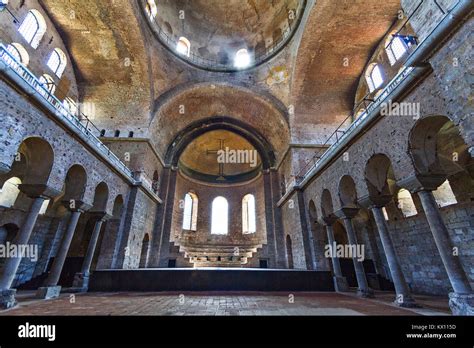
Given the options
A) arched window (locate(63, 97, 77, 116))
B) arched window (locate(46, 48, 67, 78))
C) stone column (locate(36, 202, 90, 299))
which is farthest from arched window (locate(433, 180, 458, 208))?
arched window (locate(46, 48, 67, 78))

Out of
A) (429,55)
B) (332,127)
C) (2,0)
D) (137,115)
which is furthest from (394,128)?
(2,0)

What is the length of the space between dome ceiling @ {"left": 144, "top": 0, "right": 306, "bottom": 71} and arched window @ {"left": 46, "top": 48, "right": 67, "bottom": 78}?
683 cm

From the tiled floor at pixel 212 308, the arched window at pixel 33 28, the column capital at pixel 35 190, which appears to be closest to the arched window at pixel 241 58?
the arched window at pixel 33 28

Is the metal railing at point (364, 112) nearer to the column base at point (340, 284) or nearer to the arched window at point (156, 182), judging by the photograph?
the column base at point (340, 284)

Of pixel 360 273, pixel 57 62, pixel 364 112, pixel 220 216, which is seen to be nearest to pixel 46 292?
pixel 360 273

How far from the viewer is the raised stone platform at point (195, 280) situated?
9250 millimetres

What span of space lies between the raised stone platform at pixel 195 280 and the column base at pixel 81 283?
0.22 m

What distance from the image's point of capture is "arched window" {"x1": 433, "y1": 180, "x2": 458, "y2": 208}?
9.07 m

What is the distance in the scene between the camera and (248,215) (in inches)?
879

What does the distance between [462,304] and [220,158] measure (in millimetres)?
20272

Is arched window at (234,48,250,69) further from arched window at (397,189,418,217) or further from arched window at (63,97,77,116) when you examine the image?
arched window at (397,189,418,217)

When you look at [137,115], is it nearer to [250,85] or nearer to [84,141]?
[84,141]

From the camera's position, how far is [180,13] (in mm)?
18531

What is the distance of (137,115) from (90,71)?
384cm
